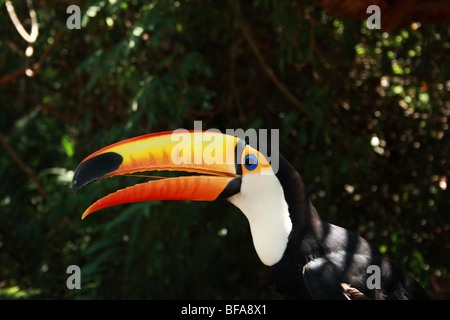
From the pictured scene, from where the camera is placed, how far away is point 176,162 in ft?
7.34

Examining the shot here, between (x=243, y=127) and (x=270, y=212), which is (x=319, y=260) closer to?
(x=270, y=212)

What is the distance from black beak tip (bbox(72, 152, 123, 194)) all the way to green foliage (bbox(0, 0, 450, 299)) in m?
1.05

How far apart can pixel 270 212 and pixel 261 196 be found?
0.25 ft

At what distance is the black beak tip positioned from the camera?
2127mm

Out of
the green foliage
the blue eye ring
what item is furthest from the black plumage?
the green foliage

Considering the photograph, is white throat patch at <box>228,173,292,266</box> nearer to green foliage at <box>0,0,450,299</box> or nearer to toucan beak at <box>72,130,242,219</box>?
toucan beak at <box>72,130,242,219</box>

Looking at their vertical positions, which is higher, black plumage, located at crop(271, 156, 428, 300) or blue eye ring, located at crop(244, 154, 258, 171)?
blue eye ring, located at crop(244, 154, 258, 171)

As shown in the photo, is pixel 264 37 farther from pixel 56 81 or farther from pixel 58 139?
pixel 58 139

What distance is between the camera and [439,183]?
10.8 feet

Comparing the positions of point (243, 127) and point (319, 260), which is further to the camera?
point (243, 127)

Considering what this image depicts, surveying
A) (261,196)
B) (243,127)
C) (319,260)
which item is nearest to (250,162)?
(261,196)

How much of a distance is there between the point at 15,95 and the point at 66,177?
186 cm
